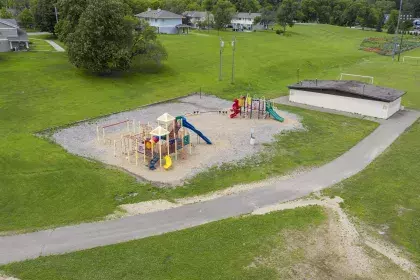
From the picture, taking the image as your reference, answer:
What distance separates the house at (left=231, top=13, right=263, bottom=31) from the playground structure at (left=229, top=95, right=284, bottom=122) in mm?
73499

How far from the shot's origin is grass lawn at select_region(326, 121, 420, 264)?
16156mm

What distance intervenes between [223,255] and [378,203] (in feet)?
28.1

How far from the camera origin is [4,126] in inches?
1104

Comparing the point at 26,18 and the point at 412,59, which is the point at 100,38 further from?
the point at 412,59

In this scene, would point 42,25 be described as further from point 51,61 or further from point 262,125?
point 262,125

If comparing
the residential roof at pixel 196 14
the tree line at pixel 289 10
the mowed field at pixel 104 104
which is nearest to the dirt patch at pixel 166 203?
the mowed field at pixel 104 104

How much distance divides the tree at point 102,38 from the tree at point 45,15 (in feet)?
92.7

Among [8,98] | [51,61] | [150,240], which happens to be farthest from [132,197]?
[51,61]

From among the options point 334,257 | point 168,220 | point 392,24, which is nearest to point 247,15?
point 392,24

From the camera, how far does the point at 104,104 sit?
34.1m

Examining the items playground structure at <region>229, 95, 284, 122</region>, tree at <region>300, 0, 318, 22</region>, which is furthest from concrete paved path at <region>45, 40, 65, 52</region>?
tree at <region>300, 0, 318, 22</region>

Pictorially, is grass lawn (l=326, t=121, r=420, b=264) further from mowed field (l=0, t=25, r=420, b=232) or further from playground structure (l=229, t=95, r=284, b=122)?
playground structure (l=229, t=95, r=284, b=122)

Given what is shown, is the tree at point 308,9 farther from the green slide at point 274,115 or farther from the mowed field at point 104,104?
the green slide at point 274,115

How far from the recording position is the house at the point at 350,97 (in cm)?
3158
